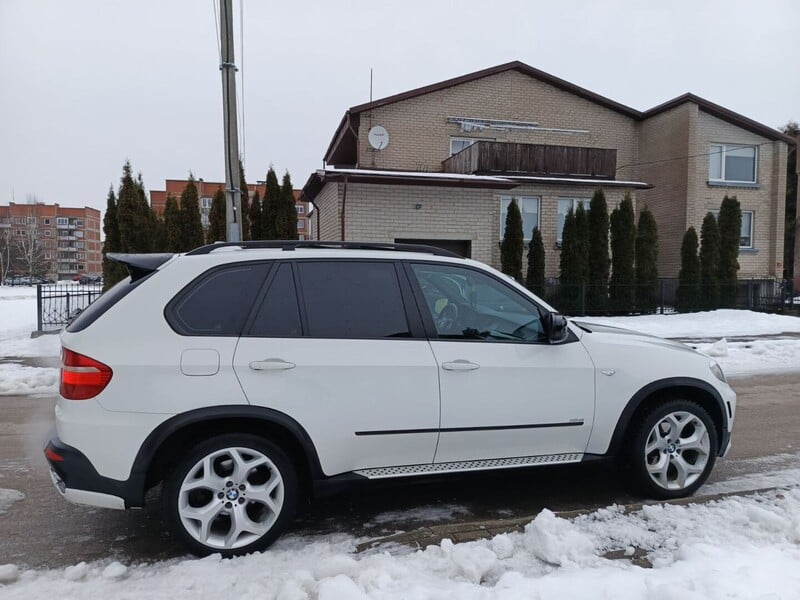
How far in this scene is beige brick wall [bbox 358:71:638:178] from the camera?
2136cm

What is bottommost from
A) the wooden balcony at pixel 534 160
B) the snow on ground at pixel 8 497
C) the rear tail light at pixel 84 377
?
the snow on ground at pixel 8 497

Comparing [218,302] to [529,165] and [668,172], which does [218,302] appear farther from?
[668,172]

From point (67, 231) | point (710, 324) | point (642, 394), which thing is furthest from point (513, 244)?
point (67, 231)

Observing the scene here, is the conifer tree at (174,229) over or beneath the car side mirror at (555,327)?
over

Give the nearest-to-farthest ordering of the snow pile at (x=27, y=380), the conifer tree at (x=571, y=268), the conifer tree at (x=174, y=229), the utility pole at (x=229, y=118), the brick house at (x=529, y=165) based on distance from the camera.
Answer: the snow pile at (x=27, y=380) < the utility pole at (x=229, y=118) < the conifer tree at (x=174, y=229) < the brick house at (x=529, y=165) < the conifer tree at (x=571, y=268)

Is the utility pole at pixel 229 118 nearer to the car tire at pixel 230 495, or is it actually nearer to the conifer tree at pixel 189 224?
the conifer tree at pixel 189 224

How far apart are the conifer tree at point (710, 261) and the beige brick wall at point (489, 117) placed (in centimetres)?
574

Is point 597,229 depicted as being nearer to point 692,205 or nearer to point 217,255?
point 692,205

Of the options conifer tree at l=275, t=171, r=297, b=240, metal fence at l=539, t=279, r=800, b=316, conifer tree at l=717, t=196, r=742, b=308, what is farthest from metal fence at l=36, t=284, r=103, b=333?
conifer tree at l=717, t=196, r=742, b=308

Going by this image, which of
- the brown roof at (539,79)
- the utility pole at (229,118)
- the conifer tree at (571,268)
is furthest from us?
the brown roof at (539,79)

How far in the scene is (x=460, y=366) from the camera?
3650 mm

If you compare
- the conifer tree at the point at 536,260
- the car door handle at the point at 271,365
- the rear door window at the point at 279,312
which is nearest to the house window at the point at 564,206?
the conifer tree at the point at 536,260

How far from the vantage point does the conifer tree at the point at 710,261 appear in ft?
63.2

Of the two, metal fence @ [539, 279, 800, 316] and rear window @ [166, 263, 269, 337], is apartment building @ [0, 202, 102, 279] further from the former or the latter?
rear window @ [166, 263, 269, 337]
